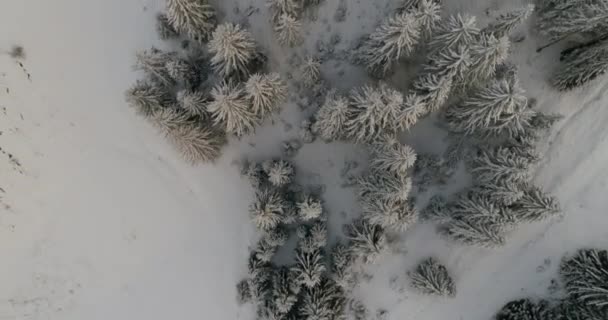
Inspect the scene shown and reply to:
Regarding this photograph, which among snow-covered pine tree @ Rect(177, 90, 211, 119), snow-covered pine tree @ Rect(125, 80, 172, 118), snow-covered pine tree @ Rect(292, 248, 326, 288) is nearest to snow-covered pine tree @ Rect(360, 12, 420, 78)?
snow-covered pine tree @ Rect(177, 90, 211, 119)

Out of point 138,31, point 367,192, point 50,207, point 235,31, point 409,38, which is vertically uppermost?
point 138,31

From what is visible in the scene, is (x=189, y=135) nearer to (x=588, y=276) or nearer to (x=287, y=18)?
(x=287, y=18)

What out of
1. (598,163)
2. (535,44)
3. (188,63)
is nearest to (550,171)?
(598,163)

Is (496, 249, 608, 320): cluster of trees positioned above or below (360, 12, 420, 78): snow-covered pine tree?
below

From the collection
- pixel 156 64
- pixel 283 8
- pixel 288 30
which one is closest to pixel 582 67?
pixel 288 30

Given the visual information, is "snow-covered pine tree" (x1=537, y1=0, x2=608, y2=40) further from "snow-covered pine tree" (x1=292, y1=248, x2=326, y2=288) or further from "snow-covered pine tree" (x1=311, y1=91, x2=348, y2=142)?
"snow-covered pine tree" (x1=292, y1=248, x2=326, y2=288)

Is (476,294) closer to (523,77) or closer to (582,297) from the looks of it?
(582,297)
